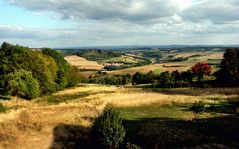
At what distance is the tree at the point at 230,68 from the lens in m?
104

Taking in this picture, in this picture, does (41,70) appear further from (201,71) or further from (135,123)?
(201,71)

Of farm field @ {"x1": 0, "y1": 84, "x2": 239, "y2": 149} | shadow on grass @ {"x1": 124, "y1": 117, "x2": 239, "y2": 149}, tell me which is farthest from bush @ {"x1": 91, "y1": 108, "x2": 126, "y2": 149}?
shadow on grass @ {"x1": 124, "y1": 117, "x2": 239, "y2": 149}

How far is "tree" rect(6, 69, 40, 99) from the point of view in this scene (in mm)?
81562

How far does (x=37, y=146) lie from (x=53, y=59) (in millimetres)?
64501

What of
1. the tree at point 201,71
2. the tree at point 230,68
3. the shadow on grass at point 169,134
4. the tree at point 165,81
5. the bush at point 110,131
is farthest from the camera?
the tree at point 201,71

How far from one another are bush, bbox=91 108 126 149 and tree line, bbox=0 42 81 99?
41.3 metres

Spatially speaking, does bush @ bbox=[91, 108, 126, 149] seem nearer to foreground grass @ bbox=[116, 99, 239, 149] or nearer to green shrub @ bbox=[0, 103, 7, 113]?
foreground grass @ bbox=[116, 99, 239, 149]

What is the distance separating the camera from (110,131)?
42375 millimetres

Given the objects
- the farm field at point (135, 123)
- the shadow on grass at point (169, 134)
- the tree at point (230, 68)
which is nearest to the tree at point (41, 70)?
the farm field at point (135, 123)

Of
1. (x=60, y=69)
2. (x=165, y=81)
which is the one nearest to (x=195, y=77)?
(x=165, y=81)

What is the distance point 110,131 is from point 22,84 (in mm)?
43808

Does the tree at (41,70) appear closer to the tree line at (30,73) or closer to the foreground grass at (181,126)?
the tree line at (30,73)

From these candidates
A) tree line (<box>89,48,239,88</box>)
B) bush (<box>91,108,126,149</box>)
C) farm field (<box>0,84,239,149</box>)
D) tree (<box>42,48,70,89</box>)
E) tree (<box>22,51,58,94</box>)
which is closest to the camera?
bush (<box>91,108,126,149</box>)

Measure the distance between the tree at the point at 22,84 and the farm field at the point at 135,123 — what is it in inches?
248
